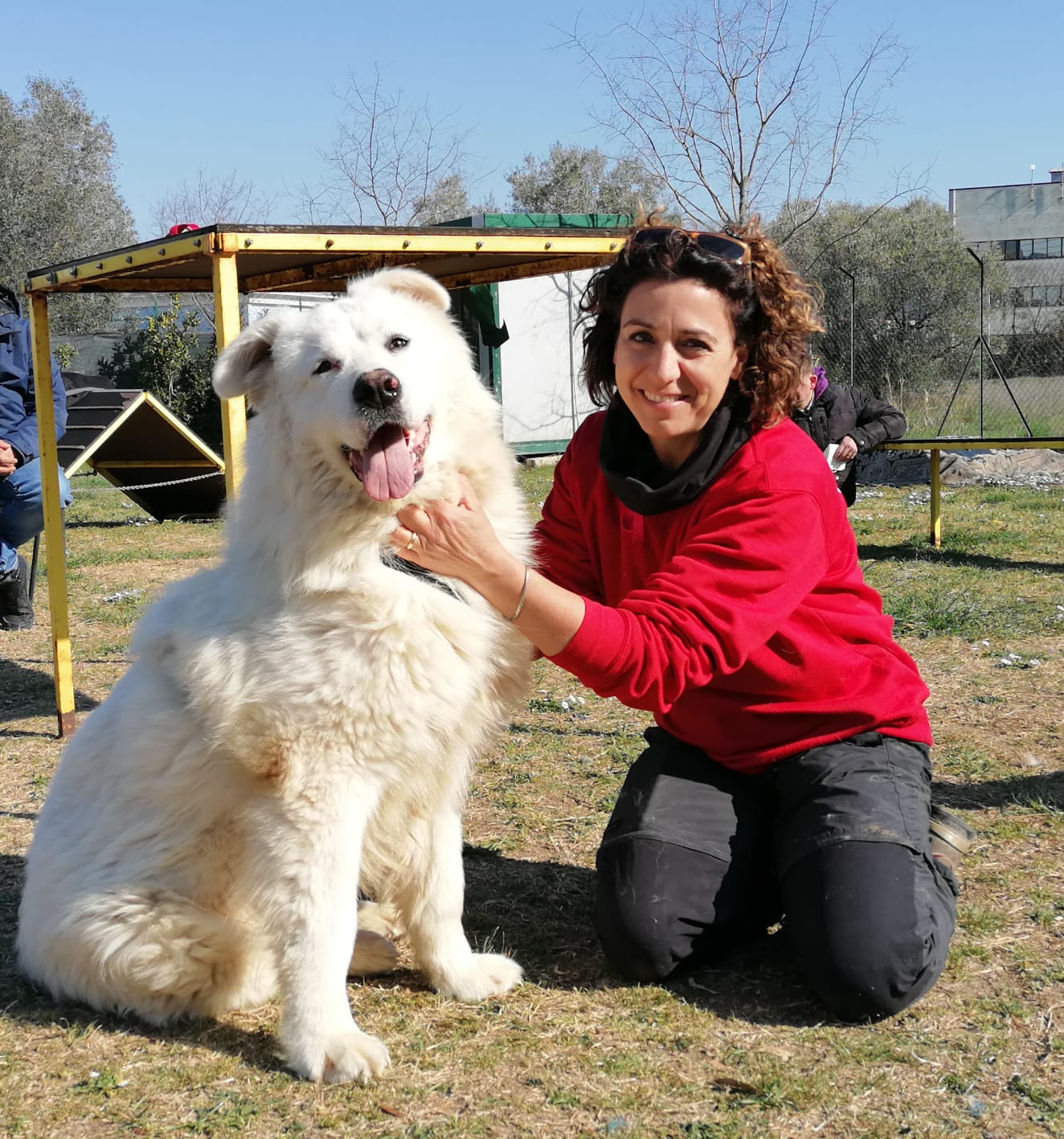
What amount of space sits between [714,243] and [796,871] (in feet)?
5.08

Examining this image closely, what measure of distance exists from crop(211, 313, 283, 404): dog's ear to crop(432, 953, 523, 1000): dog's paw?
4.74 ft

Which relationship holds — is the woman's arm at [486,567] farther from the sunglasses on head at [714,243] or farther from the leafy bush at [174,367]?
the leafy bush at [174,367]

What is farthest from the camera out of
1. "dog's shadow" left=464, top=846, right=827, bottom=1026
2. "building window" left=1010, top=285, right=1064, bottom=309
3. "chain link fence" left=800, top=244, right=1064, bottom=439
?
"building window" left=1010, top=285, right=1064, bottom=309

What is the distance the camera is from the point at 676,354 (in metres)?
2.67

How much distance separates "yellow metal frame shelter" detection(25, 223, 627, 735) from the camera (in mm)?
3670

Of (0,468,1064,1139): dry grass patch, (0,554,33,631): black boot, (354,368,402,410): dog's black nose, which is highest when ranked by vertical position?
(354,368,402,410): dog's black nose

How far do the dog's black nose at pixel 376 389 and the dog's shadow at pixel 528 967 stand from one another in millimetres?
1412

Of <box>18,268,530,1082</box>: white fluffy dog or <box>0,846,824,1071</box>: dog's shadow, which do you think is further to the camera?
<box>0,846,824,1071</box>: dog's shadow

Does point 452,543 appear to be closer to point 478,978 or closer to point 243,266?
point 478,978

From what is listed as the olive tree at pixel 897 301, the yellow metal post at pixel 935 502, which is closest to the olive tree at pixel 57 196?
the olive tree at pixel 897 301

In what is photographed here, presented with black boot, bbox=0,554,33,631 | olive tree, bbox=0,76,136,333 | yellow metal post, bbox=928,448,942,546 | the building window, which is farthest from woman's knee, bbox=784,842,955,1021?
olive tree, bbox=0,76,136,333

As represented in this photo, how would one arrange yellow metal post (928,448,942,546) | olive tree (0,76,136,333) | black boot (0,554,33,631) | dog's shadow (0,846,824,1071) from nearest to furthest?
dog's shadow (0,846,824,1071) → black boot (0,554,33,631) → yellow metal post (928,448,942,546) → olive tree (0,76,136,333)

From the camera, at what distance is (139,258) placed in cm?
398

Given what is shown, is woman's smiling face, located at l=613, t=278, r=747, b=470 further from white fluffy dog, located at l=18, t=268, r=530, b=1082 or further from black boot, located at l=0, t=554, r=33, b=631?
black boot, located at l=0, t=554, r=33, b=631
